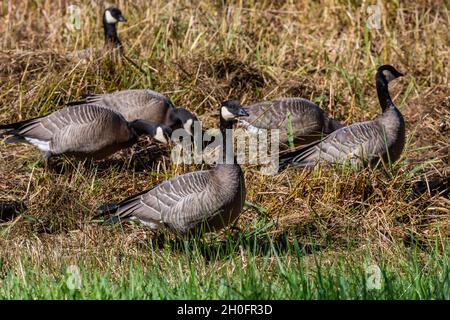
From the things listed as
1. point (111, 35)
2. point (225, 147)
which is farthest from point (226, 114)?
point (111, 35)

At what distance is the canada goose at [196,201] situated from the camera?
21.5 ft

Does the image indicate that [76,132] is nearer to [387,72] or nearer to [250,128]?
[250,128]

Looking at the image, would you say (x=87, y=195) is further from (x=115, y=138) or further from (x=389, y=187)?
(x=389, y=187)

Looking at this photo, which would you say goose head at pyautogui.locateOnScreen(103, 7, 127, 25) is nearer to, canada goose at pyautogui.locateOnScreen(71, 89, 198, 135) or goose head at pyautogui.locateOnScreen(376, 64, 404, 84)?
canada goose at pyautogui.locateOnScreen(71, 89, 198, 135)

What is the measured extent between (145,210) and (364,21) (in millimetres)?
4800

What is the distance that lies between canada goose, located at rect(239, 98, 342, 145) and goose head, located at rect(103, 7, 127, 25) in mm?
2122

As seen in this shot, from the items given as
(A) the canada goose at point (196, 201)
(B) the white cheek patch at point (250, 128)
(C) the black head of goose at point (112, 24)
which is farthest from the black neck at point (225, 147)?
(C) the black head of goose at point (112, 24)

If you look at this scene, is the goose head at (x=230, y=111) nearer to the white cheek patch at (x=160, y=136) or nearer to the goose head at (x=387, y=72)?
the white cheek patch at (x=160, y=136)

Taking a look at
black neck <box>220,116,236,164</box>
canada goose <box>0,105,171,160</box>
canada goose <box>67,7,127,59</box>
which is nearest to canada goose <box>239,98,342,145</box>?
canada goose <box>0,105,171,160</box>

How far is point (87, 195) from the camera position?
25.2ft

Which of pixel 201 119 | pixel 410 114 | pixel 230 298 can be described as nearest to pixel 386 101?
pixel 410 114

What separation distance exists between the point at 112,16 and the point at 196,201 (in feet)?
13.5

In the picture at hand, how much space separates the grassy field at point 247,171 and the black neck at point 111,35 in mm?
202

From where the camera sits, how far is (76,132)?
8.33 metres
